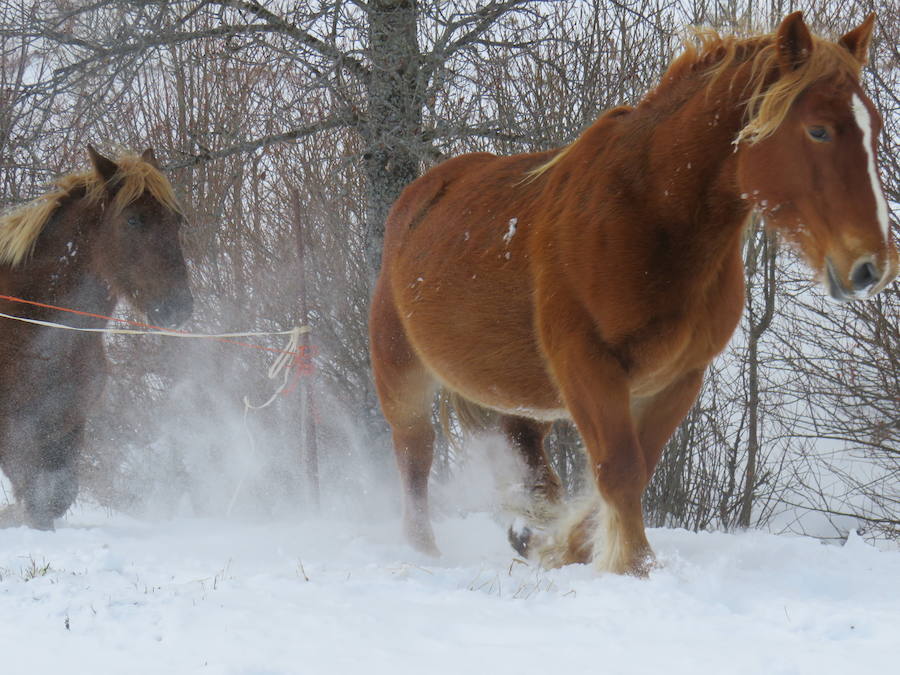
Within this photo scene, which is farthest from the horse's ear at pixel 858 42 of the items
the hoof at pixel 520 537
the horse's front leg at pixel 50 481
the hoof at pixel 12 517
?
the hoof at pixel 12 517

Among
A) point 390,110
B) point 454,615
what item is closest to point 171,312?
point 390,110

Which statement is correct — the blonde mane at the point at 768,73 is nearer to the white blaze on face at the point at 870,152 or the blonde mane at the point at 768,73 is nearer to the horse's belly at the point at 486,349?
the white blaze on face at the point at 870,152

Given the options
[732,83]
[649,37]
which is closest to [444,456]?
[649,37]

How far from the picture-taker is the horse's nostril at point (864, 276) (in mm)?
2918

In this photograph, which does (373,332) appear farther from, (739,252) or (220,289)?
(220,289)

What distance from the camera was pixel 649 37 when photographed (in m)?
7.12

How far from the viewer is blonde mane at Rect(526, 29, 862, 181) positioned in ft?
10.1

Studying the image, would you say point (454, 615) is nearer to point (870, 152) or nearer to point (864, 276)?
point (864, 276)

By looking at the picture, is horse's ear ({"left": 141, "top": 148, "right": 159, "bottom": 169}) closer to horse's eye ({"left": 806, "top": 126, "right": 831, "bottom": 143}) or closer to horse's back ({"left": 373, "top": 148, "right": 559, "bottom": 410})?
horse's back ({"left": 373, "top": 148, "right": 559, "bottom": 410})

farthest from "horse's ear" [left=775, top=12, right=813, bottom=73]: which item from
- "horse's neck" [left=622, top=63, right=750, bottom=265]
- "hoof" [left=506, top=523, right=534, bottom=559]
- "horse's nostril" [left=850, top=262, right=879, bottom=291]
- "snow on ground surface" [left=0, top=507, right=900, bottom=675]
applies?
"hoof" [left=506, top=523, right=534, bottom=559]

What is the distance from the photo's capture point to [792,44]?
318 cm

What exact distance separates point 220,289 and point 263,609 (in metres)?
7.48

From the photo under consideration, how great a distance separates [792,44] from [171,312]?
13.3ft

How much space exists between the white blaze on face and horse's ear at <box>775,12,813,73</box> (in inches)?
A: 9.7
